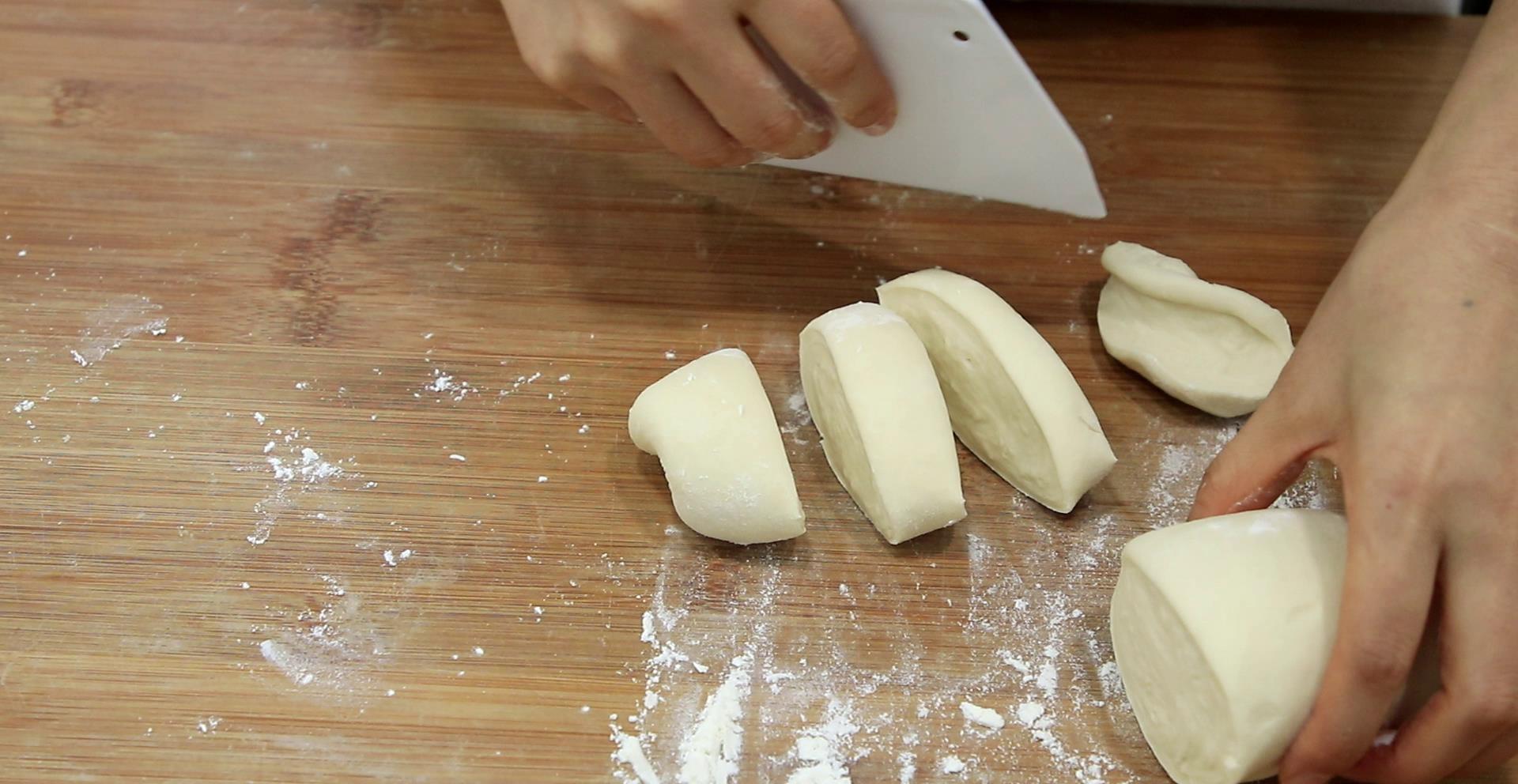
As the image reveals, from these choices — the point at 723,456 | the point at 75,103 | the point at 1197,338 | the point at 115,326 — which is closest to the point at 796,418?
the point at 723,456

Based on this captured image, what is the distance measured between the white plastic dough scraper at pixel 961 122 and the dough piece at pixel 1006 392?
14 centimetres

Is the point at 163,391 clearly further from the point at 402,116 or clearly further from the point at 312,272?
the point at 402,116

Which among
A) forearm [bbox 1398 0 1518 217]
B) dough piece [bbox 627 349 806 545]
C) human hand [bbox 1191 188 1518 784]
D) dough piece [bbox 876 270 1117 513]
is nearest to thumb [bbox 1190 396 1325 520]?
human hand [bbox 1191 188 1518 784]

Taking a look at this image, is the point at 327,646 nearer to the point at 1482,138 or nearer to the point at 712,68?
the point at 712,68

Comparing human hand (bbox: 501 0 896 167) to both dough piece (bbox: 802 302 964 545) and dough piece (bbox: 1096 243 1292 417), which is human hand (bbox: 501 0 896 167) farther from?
dough piece (bbox: 1096 243 1292 417)

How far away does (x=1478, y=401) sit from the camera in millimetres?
985

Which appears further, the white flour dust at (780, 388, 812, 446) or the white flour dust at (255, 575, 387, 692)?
the white flour dust at (780, 388, 812, 446)

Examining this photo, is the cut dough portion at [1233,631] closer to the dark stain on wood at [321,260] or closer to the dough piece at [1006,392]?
the dough piece at [1006,392]

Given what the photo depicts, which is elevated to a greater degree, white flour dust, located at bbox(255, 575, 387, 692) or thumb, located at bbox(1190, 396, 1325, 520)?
thumb, located at bbox(1190, 396, 1325, 520)

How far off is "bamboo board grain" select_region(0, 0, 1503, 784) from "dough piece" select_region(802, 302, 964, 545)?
0.21 feet

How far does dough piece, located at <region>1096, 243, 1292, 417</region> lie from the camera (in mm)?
1428

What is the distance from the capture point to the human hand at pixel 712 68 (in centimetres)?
123

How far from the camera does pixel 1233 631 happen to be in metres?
1.04

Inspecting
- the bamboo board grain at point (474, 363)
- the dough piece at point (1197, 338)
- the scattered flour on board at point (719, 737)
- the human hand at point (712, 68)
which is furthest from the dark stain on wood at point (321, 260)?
the dough piece at point (1197, 338)
